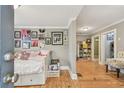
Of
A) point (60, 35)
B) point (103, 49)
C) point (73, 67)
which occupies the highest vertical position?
point (60, 35)

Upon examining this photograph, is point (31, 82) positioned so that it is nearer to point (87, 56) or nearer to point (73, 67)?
point (73, 67)

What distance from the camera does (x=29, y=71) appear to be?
3.60m

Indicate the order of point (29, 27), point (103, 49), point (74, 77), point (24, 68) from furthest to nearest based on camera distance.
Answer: point (103, 49)
point (29, 27)
point (74, 77)
point (24, 68)

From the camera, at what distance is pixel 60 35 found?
21.0 ft

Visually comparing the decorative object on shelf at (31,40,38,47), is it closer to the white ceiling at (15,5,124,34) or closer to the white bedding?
the white ceiling at (15,5,124,34)

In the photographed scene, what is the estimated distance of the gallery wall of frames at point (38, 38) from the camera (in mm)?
6258

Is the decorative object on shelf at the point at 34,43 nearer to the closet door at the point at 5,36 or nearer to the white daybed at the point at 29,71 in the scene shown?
the white daybed at the point at 29,71

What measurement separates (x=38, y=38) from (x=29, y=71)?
294 centimetres

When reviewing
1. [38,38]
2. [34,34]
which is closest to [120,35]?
[38,38]

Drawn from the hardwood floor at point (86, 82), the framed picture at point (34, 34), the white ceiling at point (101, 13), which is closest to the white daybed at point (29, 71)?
the hardwood floor at point (86, 82)

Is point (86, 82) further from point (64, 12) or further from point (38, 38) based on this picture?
point (38, 38)

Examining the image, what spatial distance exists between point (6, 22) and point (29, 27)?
550cm

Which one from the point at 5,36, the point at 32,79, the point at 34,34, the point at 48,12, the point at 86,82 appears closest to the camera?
the point at 5,36

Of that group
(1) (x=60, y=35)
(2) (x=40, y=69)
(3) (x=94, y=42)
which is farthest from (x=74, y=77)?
(3) (x=94, y=42)
